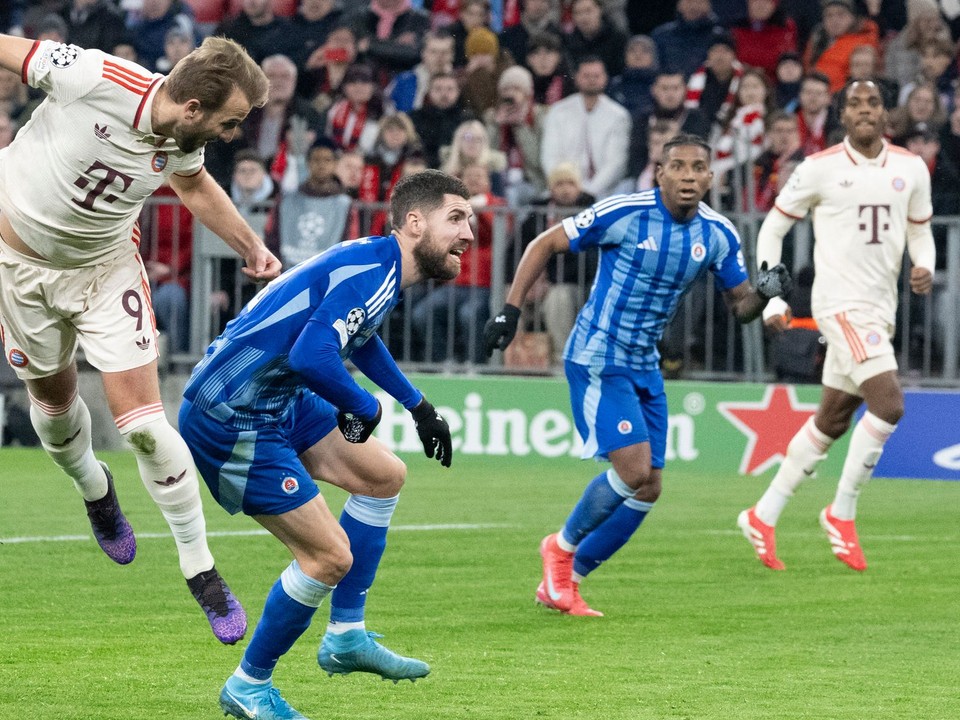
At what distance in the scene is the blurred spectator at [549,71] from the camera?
16109 mm

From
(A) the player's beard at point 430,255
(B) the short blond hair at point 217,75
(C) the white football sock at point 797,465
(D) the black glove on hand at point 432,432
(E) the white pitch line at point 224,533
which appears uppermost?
(B) the short blond hair at point 217,75

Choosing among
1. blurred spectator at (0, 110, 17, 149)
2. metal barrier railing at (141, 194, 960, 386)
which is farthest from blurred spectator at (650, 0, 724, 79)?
blurred spectator at (0, 110, 17, 149)

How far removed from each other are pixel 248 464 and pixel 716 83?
412 inches

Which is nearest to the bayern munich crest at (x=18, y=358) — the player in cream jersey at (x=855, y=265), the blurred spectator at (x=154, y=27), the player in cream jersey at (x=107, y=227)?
the player in cream jersey at (x=107, y=227)

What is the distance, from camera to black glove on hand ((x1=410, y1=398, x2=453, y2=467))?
5746 millimetres

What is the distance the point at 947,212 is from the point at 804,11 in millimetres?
3506


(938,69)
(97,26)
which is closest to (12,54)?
(938,69)

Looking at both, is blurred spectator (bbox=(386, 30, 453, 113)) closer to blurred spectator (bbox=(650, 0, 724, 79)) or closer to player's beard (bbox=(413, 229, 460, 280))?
blurred spectator (bbox=(650, 0, 724, 79))

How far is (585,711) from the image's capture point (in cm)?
582

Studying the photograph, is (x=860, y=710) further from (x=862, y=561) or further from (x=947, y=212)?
(x=947, y=212)

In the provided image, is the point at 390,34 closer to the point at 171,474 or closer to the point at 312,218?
the point at 312,218

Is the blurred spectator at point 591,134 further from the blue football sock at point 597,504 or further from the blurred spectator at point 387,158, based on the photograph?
the blue football sock at point 597,504

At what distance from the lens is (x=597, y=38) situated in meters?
16.6

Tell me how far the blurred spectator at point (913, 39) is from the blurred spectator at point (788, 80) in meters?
0.88
